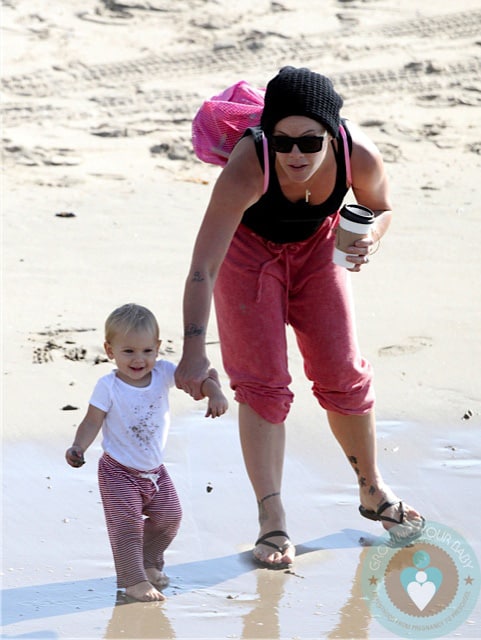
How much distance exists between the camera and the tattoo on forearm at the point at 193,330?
12.0 feet

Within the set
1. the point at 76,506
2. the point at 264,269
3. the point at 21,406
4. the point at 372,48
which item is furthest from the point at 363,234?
the point at 372,48

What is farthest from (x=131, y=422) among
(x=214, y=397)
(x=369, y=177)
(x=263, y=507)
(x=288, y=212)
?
(x=369, y=177)

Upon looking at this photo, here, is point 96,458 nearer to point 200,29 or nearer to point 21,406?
point 21,406

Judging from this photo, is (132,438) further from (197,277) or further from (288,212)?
(288,212)

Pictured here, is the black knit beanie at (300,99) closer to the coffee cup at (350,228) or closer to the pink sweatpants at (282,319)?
the coffee cup at (350,228)

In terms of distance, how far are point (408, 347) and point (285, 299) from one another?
1.89 metres

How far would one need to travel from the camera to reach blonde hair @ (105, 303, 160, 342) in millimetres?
3684

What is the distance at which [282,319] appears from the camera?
409 centimetres

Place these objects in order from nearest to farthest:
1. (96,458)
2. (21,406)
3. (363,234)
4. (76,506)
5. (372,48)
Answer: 1. (363,234)
2. (76,506)
3. (96,458)
4. (21,406)
5. (372,48)

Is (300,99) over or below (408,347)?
over

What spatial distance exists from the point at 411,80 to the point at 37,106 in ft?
10.9

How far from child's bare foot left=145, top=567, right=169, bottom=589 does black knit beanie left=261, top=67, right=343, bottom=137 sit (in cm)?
139

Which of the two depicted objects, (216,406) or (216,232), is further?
(216,232)

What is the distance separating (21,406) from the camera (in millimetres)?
5184
